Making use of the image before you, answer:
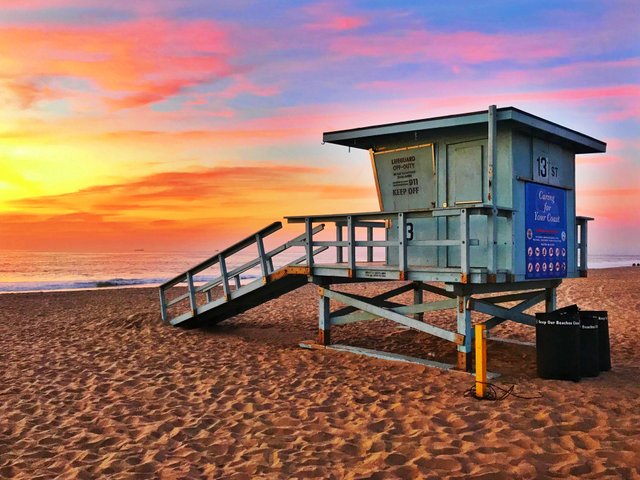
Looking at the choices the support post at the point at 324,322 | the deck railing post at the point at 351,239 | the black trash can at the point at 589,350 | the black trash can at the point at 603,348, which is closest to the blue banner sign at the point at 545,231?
the black trash can at the point at 603,348

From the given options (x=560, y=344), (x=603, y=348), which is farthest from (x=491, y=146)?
(x=603, y=348)

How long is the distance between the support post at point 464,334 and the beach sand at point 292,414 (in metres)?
0.21

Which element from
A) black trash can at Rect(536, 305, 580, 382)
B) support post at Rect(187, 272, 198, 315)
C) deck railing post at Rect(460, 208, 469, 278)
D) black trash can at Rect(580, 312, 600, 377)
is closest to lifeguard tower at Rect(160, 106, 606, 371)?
deck railing post at Rect(460, 208, 469, 278)

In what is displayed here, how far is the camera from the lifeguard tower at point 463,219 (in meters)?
8.46

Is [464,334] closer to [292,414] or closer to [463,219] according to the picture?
[463,219]

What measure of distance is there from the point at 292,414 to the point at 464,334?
3.11 m

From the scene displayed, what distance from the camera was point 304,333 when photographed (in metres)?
12.7

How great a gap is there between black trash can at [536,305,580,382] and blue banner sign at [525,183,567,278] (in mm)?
1447

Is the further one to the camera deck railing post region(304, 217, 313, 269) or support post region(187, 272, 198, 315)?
support post region(187, 272, 198, 315)

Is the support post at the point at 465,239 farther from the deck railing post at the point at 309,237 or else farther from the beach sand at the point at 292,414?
the deck railing post at the point at 309,237

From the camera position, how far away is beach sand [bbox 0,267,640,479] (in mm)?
5168

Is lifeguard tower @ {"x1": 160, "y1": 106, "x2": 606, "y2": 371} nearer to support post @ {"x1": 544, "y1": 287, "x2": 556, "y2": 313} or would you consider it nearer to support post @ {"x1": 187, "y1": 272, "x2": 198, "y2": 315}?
support post @ {"x1": 544, "y1": 287, "x2": 556, "y2": 313}

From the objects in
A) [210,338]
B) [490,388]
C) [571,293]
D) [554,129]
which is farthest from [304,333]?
[571,293]

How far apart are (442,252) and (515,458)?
16.5 feet
